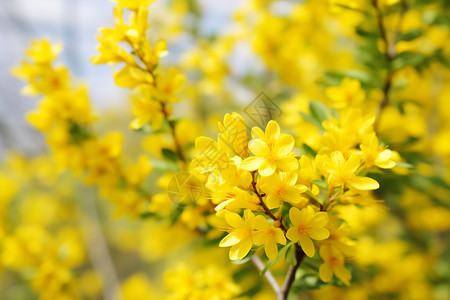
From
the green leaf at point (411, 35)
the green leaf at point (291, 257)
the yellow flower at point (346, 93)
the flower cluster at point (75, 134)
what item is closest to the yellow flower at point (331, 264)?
the green leaf at point (291, 257)

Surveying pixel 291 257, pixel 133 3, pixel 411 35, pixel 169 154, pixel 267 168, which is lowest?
pixel 291 257

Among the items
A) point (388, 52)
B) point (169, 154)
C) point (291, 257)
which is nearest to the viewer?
point (291, 257)

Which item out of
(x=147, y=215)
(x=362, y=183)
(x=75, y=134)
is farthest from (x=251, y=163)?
(x=75, y=134)

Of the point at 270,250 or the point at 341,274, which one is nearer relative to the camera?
the point at 270,250

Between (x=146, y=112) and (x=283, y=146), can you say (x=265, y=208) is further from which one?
(x=146, y=112)

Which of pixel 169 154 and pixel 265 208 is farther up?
pixel 169 154

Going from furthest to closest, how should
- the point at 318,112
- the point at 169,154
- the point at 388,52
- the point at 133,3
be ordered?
the point at 388,52 < the point at 169,154 < the point at 318,112 < the point at 133,3

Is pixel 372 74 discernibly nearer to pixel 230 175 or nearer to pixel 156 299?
pixel 230 175

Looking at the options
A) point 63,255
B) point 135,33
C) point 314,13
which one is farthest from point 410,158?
point 63,255
